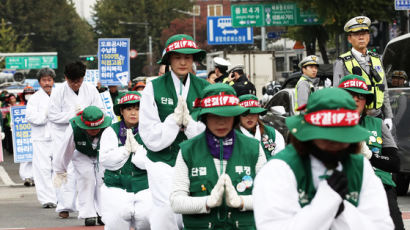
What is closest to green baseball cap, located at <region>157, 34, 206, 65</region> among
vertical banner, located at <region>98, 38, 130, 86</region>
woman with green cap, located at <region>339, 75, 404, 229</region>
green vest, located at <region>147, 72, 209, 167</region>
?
Answer: green vest, located at <region>147, 72, 209, 167</region>

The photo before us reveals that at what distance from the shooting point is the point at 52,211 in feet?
45.5

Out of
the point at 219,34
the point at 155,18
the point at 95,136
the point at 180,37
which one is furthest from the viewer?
the point at 155,18

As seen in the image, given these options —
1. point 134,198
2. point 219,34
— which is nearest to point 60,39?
point 219,34

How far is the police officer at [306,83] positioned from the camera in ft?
39.0

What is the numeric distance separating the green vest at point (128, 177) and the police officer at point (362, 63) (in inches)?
83.2

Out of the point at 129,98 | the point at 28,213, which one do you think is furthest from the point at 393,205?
the point at 28,213

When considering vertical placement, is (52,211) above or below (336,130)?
below

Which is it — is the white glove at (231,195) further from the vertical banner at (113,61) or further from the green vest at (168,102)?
the vertical banner at (113,61)

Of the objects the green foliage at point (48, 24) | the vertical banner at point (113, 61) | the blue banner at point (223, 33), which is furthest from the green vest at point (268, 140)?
the green foliage at point (48, 24)

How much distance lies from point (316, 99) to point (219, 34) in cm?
4874

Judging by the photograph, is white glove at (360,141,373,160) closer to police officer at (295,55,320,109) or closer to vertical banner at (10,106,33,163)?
police officer at (295,55,320,109)

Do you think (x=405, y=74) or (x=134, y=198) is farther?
(x=405, y=74)

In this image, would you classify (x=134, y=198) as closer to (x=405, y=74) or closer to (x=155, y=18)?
(x=405, y=74)

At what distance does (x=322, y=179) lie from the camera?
4262 mm
